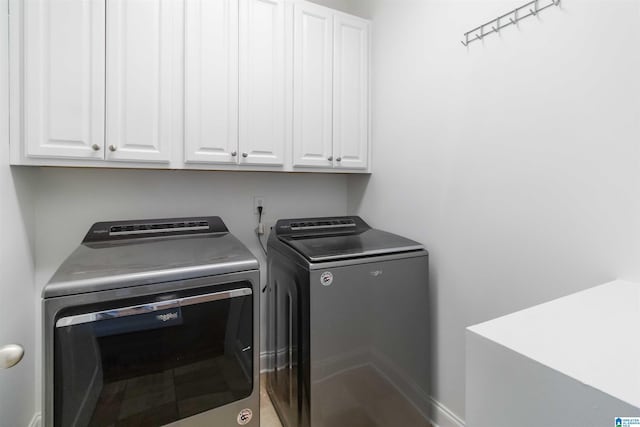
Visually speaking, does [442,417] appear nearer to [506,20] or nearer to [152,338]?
[152,338]

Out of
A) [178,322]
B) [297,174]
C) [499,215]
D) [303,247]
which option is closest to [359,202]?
[297,174]

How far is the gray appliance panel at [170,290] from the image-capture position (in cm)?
90

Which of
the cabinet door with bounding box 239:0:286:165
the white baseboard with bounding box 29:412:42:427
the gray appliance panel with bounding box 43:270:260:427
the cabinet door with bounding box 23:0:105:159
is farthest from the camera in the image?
the cabinet door with bounding box 239:0:286:165

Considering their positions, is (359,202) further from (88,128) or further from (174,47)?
(88,128)

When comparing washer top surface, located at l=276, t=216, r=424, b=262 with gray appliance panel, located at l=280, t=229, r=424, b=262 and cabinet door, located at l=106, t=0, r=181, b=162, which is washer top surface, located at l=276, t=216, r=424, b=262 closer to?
gray appliance panel, located at l=280, t=229, r=424, b=262

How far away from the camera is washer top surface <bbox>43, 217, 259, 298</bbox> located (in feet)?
3.17

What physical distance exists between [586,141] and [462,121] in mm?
506

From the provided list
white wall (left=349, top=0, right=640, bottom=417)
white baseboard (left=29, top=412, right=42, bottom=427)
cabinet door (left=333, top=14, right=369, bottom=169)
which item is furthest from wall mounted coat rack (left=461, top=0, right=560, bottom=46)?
white baseboard (left=29, top=412, right=42, bottom=427)

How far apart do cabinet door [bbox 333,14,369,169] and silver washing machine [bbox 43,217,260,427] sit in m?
1.02

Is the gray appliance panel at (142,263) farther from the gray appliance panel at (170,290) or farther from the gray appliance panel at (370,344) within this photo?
the gray appliance panel at (370,344)

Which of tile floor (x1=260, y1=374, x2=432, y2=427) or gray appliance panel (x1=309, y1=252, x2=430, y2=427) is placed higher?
gray appliance panel (x1=309, y1=252, x2=430, y2=427)

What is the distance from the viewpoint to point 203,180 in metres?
1.80

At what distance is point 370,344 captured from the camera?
135cm

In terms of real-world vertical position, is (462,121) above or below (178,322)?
above
